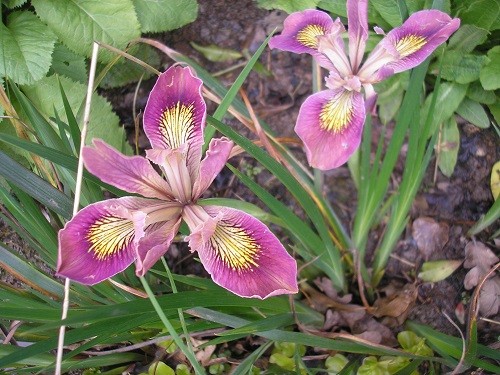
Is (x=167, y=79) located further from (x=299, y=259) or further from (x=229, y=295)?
(x=299, y=259)

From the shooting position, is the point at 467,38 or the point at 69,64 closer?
the point at 467,38

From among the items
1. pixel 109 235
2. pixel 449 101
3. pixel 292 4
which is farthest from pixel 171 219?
pixel 449 101

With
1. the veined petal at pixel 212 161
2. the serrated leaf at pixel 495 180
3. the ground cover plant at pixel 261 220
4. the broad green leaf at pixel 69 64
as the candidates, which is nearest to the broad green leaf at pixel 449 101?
the ground cover plant at pixel 261 220

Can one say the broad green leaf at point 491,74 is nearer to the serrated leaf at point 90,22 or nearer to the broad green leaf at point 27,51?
the serrated leaf at point 90,22

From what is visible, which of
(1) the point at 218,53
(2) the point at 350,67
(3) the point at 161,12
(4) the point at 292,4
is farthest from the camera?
(1) the point at 218,53

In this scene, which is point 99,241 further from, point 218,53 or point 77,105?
point 218,53

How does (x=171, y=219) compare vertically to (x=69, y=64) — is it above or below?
below
